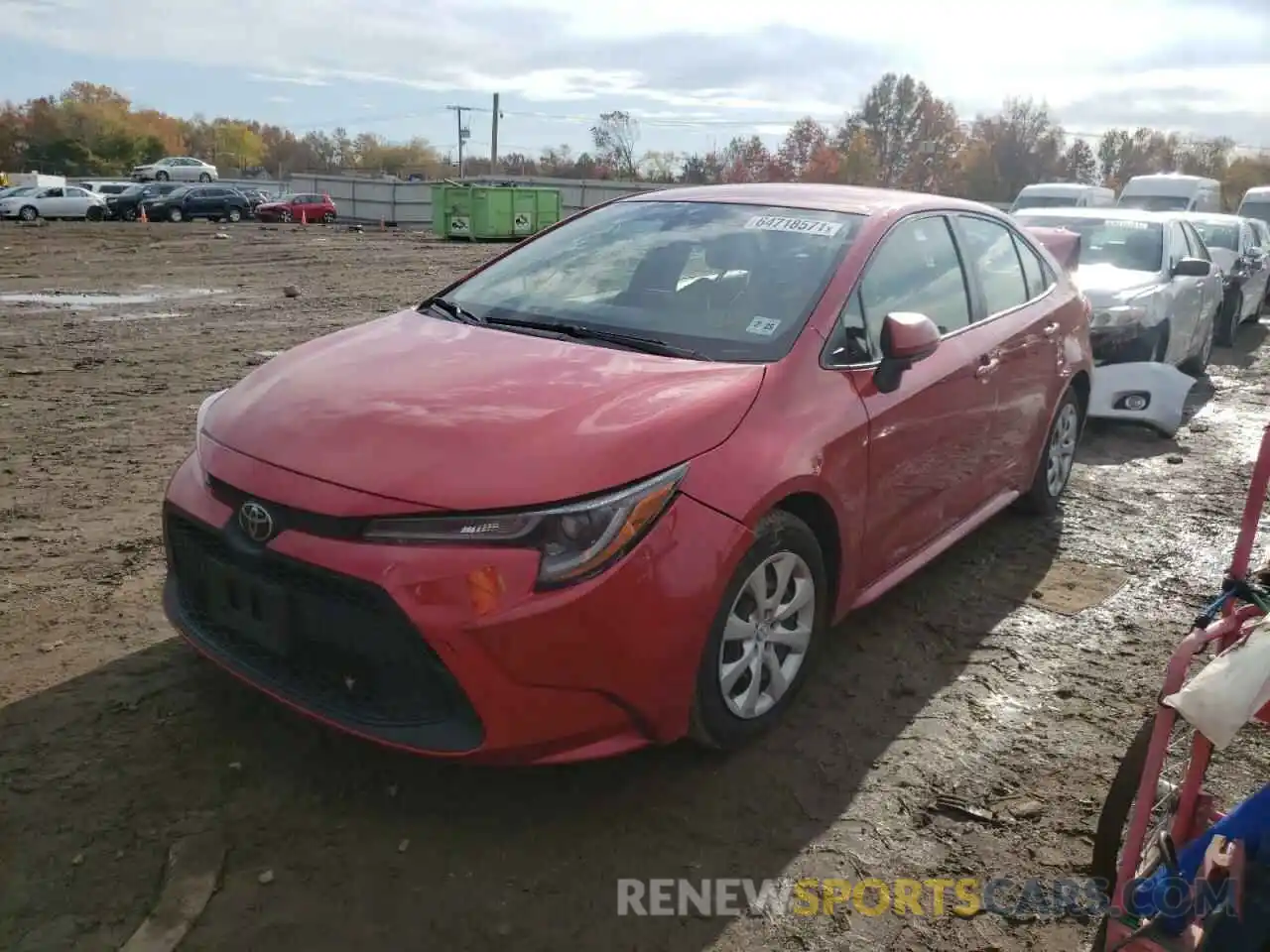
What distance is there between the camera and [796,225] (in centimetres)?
385

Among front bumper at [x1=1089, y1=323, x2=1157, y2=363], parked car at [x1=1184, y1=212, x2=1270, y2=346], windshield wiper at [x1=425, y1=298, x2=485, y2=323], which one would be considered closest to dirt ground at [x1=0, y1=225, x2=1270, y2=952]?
windshield wiper at [x1=425, y1=298, x2=485, y2=323]

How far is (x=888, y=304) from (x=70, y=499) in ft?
13.2

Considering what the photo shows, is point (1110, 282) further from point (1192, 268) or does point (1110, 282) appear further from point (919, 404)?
point (919, 404)

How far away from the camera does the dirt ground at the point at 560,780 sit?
2.45 metres

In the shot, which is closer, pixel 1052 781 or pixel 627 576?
pixel 627 576

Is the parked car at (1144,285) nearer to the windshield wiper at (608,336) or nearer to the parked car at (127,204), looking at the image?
the windshield wiper at (608,336)

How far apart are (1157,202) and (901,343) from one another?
23.4m

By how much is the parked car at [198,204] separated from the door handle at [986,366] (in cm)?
4030

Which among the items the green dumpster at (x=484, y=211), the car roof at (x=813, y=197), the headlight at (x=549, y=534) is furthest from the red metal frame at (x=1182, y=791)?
the green dumpster at (x=484, y=211)

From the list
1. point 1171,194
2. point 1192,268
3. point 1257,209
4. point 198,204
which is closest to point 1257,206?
point 1257,209

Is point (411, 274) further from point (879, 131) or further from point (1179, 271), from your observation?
point (879, 131)

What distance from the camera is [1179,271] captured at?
333 inches

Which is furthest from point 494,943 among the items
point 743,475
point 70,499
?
point 70,499

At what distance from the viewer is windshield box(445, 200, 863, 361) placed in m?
3.40
